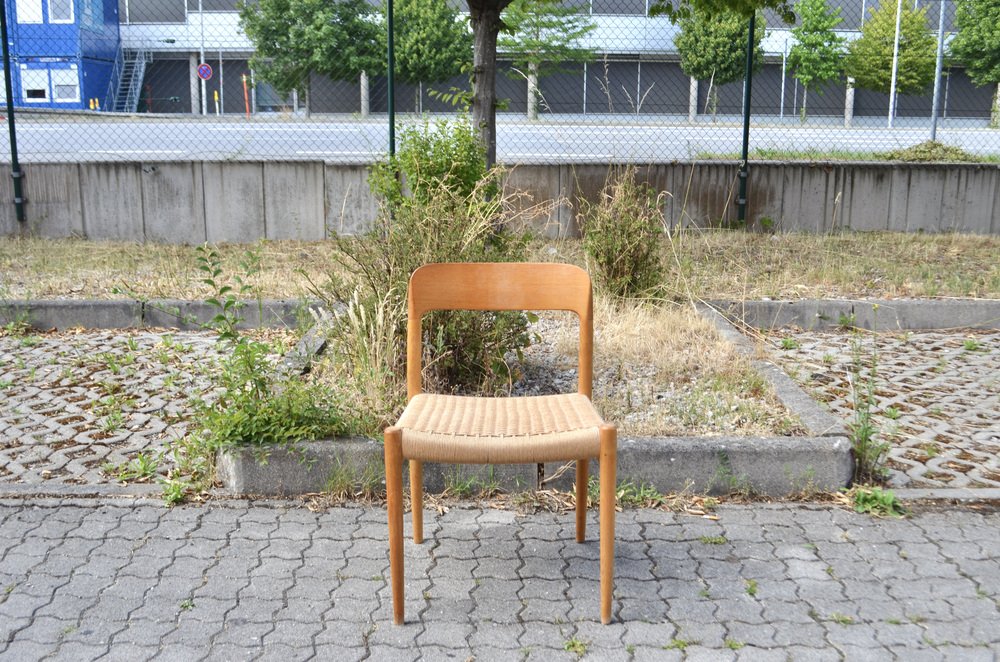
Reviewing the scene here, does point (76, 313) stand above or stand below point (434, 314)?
below

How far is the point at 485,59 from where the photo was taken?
24.3 ft

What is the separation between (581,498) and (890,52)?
62.6 feet

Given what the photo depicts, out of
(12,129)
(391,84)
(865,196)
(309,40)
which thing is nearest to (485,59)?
A: (391,84)

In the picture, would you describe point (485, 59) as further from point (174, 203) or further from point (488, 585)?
point (488, 585)

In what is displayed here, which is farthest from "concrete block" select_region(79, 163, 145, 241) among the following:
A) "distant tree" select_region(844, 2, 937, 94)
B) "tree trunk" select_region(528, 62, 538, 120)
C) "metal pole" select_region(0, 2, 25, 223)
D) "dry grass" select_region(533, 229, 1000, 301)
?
"distant tree" select_region(844, 2, 937, 94)

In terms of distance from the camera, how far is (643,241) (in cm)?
639

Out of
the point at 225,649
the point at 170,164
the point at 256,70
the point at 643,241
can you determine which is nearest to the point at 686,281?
the point at 643,241

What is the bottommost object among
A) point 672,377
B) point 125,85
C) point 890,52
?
point 672,377

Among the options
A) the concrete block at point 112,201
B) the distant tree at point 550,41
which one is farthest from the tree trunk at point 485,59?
the distant tree at point 550,41

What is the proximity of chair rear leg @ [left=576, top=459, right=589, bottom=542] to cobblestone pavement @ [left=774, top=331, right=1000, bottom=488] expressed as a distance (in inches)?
57.3

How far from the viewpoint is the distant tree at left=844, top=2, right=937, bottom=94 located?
17.8m

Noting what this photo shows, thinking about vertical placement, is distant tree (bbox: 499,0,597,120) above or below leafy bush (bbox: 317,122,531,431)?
above

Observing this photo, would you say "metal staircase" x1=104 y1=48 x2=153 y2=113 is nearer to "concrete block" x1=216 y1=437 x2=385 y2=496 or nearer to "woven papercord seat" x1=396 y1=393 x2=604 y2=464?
"concrete block" x1=216 y1=437 x2=385 y2=496

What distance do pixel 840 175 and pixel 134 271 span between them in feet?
22.4
